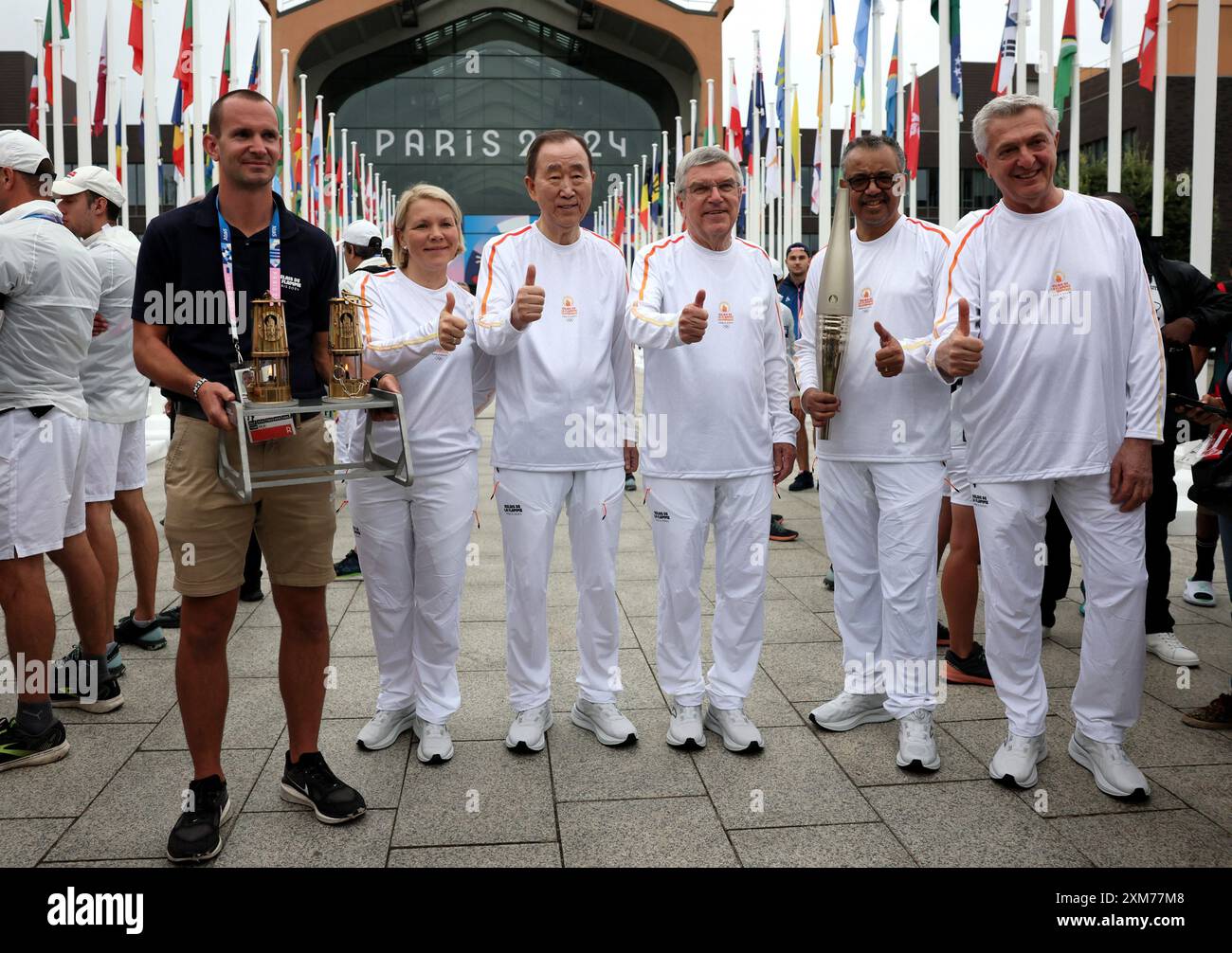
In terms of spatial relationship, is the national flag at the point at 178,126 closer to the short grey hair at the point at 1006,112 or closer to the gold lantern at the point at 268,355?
the gold lantern at the point at 268,355

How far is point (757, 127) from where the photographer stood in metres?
22.2

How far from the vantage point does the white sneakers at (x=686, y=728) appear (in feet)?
14.2

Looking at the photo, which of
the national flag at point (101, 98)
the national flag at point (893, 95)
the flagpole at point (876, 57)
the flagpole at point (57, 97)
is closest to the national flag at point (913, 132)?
the national flag at point (893, 95)

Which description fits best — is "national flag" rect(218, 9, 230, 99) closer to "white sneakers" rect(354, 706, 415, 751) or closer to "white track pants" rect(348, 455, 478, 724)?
"white track pants" rect(348, 455, 478, 724)

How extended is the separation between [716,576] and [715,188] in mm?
1464

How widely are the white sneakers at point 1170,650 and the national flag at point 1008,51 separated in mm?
8587

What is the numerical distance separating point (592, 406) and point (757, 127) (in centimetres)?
1924

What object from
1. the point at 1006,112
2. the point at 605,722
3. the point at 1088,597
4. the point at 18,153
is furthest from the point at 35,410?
the point at 1088,597

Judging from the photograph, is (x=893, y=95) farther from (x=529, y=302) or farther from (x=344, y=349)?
(x=344, y=349)

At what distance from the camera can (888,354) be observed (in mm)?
4117

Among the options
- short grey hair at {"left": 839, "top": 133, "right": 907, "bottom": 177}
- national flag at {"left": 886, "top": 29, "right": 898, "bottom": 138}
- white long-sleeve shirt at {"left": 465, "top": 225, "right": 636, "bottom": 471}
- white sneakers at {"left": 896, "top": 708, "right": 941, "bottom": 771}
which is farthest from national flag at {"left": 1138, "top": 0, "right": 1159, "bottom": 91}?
white sneakers at {"left": 896, "top": 708, "right": 941, "bottom": 771}
